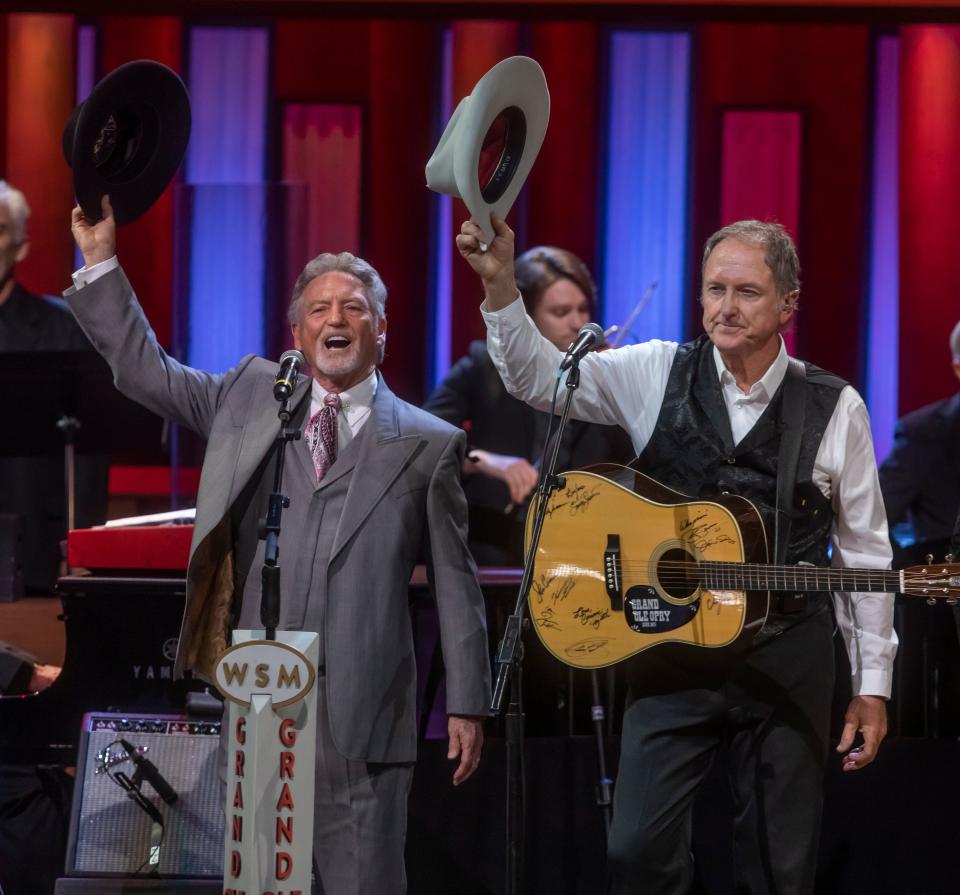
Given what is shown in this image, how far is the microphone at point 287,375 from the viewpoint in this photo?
107 inches

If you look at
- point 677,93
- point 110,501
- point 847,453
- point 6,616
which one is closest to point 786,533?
point 847,453

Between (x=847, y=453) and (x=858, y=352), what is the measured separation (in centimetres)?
375

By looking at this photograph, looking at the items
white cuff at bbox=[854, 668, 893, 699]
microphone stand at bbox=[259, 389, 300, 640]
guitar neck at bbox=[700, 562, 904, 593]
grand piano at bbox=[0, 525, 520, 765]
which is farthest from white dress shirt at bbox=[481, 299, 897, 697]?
grand piano at bbox=[0, 525, 520, 765]

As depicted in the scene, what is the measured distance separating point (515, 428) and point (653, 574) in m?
2.02

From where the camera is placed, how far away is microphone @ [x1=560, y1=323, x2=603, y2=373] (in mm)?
2869

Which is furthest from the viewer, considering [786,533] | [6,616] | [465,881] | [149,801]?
[6,616]

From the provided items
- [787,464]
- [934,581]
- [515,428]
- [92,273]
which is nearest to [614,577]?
[787,464]

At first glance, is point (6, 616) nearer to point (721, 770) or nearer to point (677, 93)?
point (721, 770)

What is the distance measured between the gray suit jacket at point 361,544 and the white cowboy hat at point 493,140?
0.59 meters

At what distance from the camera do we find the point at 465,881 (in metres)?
3.92

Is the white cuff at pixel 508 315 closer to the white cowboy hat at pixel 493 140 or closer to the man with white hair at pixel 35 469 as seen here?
the white cowboy hat at pixel 493 140

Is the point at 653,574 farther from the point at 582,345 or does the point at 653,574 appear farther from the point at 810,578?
the point at 582,345

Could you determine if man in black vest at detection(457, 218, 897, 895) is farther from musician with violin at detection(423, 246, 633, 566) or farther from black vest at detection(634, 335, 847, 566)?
musician with violin at detection(423, 246, 633, 566)

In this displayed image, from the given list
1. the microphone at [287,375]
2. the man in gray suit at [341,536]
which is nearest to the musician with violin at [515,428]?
the man in gray suit at [341,536]
